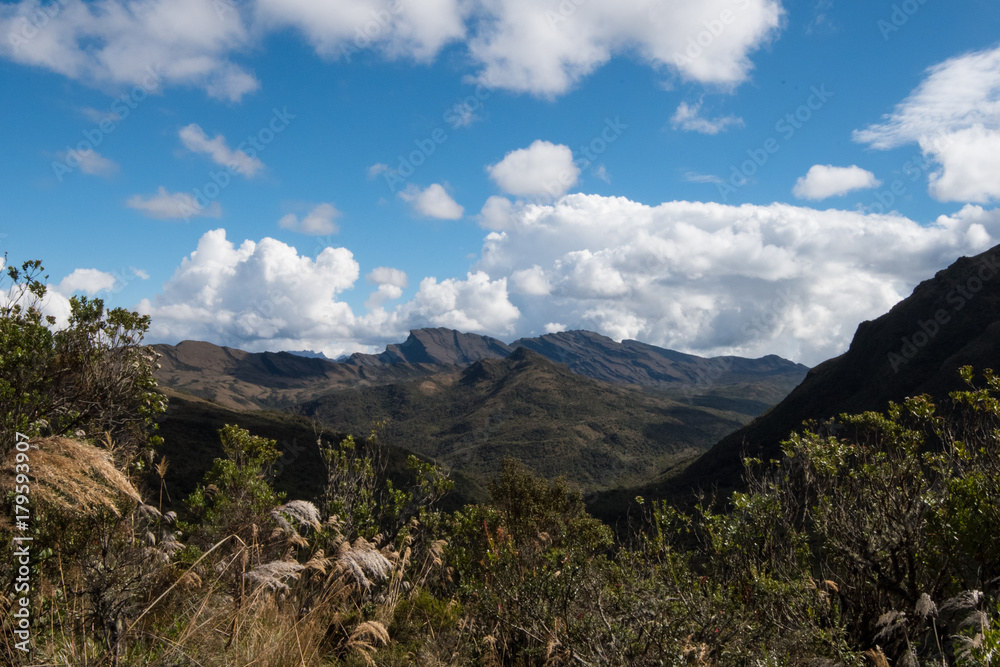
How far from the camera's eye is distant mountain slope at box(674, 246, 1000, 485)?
97.3 meters

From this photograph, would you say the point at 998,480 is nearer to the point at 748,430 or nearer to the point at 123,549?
the point at 123,549

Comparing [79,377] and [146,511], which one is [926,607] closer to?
[146,511]

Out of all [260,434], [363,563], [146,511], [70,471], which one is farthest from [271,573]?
[260,434]

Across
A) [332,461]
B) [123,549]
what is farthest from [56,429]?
[332,461]

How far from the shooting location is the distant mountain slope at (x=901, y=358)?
97.3 meters

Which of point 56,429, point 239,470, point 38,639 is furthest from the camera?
point 239,470

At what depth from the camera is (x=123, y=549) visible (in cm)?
446

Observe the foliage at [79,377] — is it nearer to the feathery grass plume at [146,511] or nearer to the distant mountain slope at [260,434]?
the feathery grass plume at [146,511]

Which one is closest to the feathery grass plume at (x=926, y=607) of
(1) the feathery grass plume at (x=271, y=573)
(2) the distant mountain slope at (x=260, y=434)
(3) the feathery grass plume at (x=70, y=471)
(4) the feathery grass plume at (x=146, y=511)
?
(1) the feathery grass plume at (x=271, y=573)

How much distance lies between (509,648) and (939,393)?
10431 cm

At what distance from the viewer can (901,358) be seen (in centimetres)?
11338

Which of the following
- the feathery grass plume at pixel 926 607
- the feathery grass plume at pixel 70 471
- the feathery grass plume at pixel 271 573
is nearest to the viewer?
the feathery grass plume at pixel 70 471

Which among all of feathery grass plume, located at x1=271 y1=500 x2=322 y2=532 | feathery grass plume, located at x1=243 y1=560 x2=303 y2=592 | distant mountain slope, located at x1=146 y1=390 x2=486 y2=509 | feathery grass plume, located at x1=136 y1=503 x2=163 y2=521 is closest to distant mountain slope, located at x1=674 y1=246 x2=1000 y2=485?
distant mountain slope, located at x1=146 y1=390 x2=486 y2=509

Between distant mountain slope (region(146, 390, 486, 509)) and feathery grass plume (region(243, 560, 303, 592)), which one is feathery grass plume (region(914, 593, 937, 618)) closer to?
feathery grass plume (region(243, 560, 303, 592))
